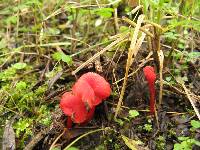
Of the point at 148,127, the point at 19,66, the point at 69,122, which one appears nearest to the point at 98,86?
the point at 69,122

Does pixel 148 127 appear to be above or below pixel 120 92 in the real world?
below

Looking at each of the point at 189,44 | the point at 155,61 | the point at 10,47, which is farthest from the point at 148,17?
the point at 10,47

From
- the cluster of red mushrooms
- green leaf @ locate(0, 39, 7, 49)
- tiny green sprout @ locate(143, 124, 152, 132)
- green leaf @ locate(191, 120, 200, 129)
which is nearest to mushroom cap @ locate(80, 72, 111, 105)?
the cluster of red mushrooms

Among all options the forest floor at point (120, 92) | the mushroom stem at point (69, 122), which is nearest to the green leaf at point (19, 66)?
the forest floor at point (120, 92)

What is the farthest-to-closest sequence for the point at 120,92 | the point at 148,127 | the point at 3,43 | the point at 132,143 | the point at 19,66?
the point at 3,43 → the point at 19,66 → the point at 120,92 → the point at 148,127 → the point at 132,143

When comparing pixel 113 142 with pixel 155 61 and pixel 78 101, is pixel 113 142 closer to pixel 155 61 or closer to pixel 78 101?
pixel 78 101

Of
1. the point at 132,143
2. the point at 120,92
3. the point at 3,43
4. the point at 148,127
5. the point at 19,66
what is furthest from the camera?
the point at 3,43

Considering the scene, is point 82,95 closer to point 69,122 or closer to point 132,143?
point 69,122
